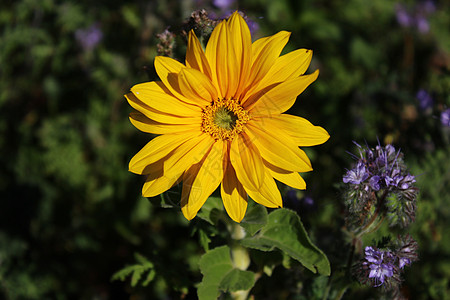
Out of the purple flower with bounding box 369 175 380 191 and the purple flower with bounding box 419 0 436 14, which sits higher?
the purple flower with bounding box 419 0 436 14

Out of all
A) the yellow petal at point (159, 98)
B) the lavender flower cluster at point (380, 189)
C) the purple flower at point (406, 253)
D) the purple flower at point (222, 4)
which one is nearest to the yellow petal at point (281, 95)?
the yellow petal at point (159, 98)

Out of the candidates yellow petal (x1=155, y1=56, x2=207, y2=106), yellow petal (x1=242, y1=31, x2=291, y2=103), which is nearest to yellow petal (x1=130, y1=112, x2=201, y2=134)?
yellow petal (x1=155, y1=56, x2=207, y2=106)

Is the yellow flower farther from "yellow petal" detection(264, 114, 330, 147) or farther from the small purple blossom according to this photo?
the small purple blossom

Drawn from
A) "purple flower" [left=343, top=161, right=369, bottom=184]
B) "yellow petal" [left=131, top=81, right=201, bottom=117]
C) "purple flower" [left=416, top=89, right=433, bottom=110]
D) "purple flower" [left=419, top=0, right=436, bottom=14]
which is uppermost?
"purple flower" [left=419, top=0, right=436, bottom=14]

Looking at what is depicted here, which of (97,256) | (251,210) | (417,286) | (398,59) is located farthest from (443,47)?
(97,256)

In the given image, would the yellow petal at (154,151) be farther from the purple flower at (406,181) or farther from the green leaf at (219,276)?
the purple flower at (406,181)

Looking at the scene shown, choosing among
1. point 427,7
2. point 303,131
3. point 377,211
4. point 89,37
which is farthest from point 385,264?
point 427,7

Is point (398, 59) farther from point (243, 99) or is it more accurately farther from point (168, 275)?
point (168, 275)
